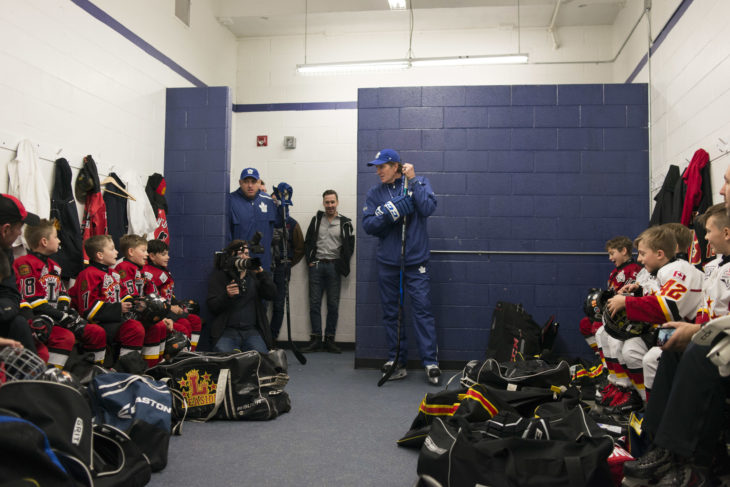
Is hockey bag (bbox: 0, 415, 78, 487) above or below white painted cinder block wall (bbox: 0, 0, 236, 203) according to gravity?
below

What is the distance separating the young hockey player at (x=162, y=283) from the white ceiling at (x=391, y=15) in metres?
3.12

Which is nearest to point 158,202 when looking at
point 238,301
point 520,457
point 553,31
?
point 238,301

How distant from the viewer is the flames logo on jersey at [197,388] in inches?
117

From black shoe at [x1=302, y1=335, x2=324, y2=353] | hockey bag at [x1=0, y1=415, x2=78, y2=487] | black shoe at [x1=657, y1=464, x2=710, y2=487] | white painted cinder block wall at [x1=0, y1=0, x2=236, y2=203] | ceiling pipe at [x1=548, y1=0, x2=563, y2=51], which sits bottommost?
black shoe at [x1=302, y1=335, x2=324, y2=353]

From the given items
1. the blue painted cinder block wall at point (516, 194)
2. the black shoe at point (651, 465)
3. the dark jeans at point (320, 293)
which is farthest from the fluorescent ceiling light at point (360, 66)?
the black shoe at point (651, 465)

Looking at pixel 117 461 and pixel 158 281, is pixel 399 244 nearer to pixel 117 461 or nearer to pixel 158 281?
pixel 158 281

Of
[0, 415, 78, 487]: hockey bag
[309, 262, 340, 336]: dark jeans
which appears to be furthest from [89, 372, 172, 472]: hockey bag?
[309, 262, 340, 336]: dark jeans

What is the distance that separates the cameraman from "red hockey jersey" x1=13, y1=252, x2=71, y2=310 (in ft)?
3.95

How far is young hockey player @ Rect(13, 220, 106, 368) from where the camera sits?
2924mm

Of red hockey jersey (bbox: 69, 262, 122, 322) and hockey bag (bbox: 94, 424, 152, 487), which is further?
red hockey jersey (bbox: 69, 262, 122, 322)

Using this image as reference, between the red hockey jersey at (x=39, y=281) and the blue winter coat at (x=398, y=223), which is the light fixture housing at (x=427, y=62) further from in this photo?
the red hockey jersey at (x=39, y=281)

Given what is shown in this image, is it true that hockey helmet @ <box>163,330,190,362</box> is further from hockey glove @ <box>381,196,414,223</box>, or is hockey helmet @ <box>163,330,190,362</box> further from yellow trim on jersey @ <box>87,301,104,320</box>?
hockey glove @ <box>381,196,414,223</box>

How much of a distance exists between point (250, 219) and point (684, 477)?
407 cm

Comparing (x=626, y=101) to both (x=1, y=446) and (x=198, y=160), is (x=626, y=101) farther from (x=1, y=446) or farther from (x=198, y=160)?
(x=1, y=446)
